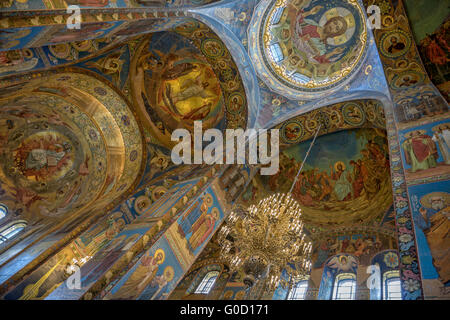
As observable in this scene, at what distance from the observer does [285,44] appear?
1091cm

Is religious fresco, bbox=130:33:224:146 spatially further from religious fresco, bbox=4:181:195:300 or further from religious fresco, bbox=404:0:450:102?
religious fresco, bbox=404:0:450:102

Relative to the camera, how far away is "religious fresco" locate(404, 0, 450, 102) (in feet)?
22.2

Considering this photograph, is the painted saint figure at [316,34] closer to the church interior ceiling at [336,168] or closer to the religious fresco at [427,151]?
the church interior ceiling at [336,168]

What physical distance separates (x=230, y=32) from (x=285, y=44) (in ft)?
7.18

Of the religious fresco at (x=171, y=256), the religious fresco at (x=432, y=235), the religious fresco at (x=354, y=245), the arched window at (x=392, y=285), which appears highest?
the religious fresco at (x=432, y=235)

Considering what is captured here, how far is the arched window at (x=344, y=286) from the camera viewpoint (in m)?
8.80

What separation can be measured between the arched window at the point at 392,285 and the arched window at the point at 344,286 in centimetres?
86

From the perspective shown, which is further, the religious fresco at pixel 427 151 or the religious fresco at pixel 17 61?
the religious fresco at pixel 17 61

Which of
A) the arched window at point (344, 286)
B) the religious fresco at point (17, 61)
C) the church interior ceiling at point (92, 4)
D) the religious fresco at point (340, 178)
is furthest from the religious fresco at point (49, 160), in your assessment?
the arched window at point (344, 286)

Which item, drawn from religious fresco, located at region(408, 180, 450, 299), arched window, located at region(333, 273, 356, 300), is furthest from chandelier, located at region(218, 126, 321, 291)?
arched window, located at region(333, 273, 356, 300)

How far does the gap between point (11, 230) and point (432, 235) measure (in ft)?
39.1

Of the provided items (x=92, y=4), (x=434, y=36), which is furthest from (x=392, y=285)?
(x=92, y=4)

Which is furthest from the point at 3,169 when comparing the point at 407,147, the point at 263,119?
the point at 407,147

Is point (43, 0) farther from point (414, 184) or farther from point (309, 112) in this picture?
point (309, 112)
